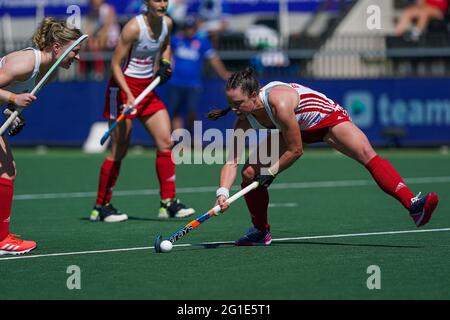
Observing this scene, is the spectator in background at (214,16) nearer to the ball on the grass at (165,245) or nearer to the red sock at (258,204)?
the red sock at (258,204)

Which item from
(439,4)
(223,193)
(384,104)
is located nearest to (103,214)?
(223,193)

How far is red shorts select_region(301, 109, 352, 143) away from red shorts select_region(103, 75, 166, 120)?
2618 mm

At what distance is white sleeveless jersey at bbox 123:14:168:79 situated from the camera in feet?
36.5

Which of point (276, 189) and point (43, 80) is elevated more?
point (43, 80)

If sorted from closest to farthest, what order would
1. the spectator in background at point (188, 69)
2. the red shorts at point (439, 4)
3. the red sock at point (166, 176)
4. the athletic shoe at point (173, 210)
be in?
the athletic shoe at point (173, 210)
the red sock at point (166, 176)
the spectator in background at point (188, 69)
the red shorts at point (439, 4)

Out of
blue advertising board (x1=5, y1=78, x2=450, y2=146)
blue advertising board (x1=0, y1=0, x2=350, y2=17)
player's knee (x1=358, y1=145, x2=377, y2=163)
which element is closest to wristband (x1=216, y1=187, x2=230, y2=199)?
player's knee (x1=358, y1=145, x2=377, y2=163)

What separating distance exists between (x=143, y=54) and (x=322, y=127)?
3.05 metres

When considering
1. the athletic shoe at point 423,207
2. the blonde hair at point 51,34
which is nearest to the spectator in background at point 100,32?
the blonde hair at point 51,34

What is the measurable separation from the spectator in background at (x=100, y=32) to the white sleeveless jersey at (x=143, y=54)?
31.0ft

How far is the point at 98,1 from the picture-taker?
2212cm

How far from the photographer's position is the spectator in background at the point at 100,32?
21125 mm

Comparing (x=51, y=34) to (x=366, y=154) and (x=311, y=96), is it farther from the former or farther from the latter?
(x=366, y=154)

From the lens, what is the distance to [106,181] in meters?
11.1

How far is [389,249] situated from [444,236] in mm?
929
